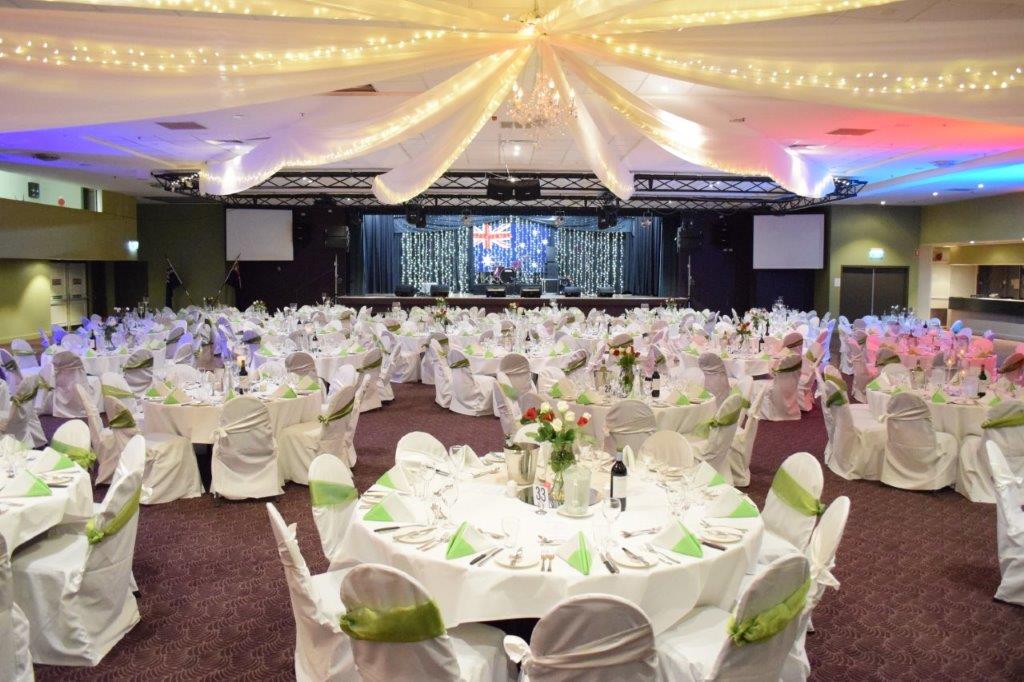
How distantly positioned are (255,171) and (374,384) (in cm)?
471

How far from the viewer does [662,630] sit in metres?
2.88

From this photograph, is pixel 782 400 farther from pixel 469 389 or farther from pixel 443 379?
pixel 443 379

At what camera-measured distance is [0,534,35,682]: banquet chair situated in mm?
2842

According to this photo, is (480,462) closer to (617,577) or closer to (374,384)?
(617,577)

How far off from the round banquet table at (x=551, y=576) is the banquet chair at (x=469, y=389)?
6068 mm

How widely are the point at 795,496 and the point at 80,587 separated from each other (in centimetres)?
342

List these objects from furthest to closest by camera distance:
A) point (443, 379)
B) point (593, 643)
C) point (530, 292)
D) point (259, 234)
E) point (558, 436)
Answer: point (530, 292), point (259, 234), point (443, 379), point (558, 436), point (593, 643)

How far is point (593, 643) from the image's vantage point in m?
2.39

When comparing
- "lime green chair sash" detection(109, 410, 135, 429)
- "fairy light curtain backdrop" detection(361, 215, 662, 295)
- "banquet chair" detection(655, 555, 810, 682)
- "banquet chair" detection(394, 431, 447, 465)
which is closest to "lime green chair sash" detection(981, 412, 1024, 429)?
"banquet chair" detection(655, 555, 810, 682)

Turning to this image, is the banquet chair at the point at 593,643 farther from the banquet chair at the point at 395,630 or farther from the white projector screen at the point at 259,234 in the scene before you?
the white projector screen at the point at 259,234

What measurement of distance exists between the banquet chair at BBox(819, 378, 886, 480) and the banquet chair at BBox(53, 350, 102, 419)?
759 cm

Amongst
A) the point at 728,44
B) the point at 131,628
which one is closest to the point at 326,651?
the point at 131,628

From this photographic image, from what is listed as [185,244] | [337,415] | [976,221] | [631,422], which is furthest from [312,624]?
[185,244]

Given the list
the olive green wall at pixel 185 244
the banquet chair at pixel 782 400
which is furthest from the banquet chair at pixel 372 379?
the olive green wall at pixel 185 244
